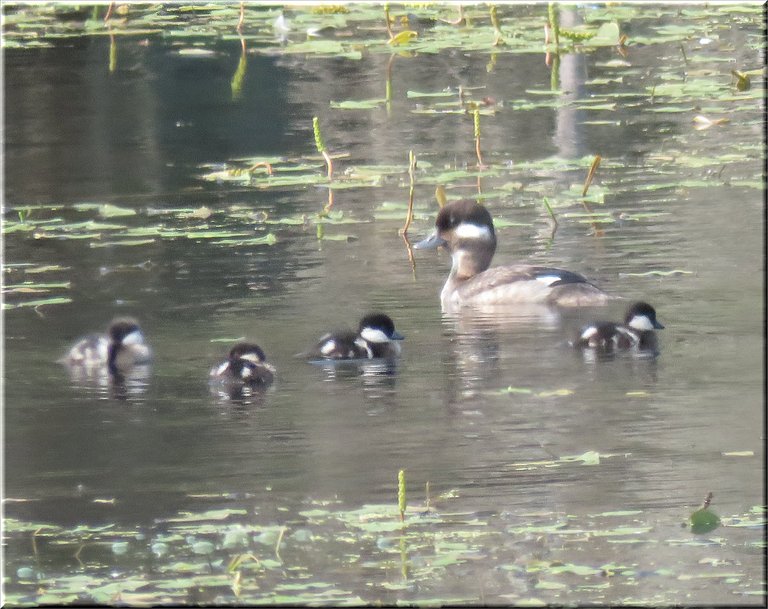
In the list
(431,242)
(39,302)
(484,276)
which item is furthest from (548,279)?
(39,302)

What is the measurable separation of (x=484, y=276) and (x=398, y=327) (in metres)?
1.01

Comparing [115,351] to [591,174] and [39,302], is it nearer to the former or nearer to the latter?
[39,302]

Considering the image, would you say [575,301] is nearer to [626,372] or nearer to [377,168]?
[626,372]

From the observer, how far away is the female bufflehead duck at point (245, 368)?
340 inches

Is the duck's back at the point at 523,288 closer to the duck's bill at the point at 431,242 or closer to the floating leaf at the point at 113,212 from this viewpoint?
the duck's bill at the point at 431,242

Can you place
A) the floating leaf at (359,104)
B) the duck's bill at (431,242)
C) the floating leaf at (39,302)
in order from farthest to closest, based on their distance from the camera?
the floating leaf at (359,104) → the duck's bill at (431,242) → the floating leaf at (39,302)

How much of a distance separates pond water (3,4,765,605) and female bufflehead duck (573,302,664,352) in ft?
0.38

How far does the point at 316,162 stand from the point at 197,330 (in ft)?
14.4

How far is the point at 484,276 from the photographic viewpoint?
10.5 meters

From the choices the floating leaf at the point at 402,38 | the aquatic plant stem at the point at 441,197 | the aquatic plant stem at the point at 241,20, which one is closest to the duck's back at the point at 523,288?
the aquatic plant stem at the point at 441,197

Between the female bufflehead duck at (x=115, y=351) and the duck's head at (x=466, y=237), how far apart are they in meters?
2.16

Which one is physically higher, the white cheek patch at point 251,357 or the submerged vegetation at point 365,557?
the white cheek patch at point 251,357

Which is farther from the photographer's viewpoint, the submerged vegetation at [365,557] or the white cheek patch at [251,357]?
the white cheek patch at [251,357]

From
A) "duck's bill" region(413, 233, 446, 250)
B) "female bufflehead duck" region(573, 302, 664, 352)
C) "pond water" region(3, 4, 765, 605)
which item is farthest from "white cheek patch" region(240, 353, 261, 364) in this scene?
"duck's bill" region(413, 233, 446, 250)
